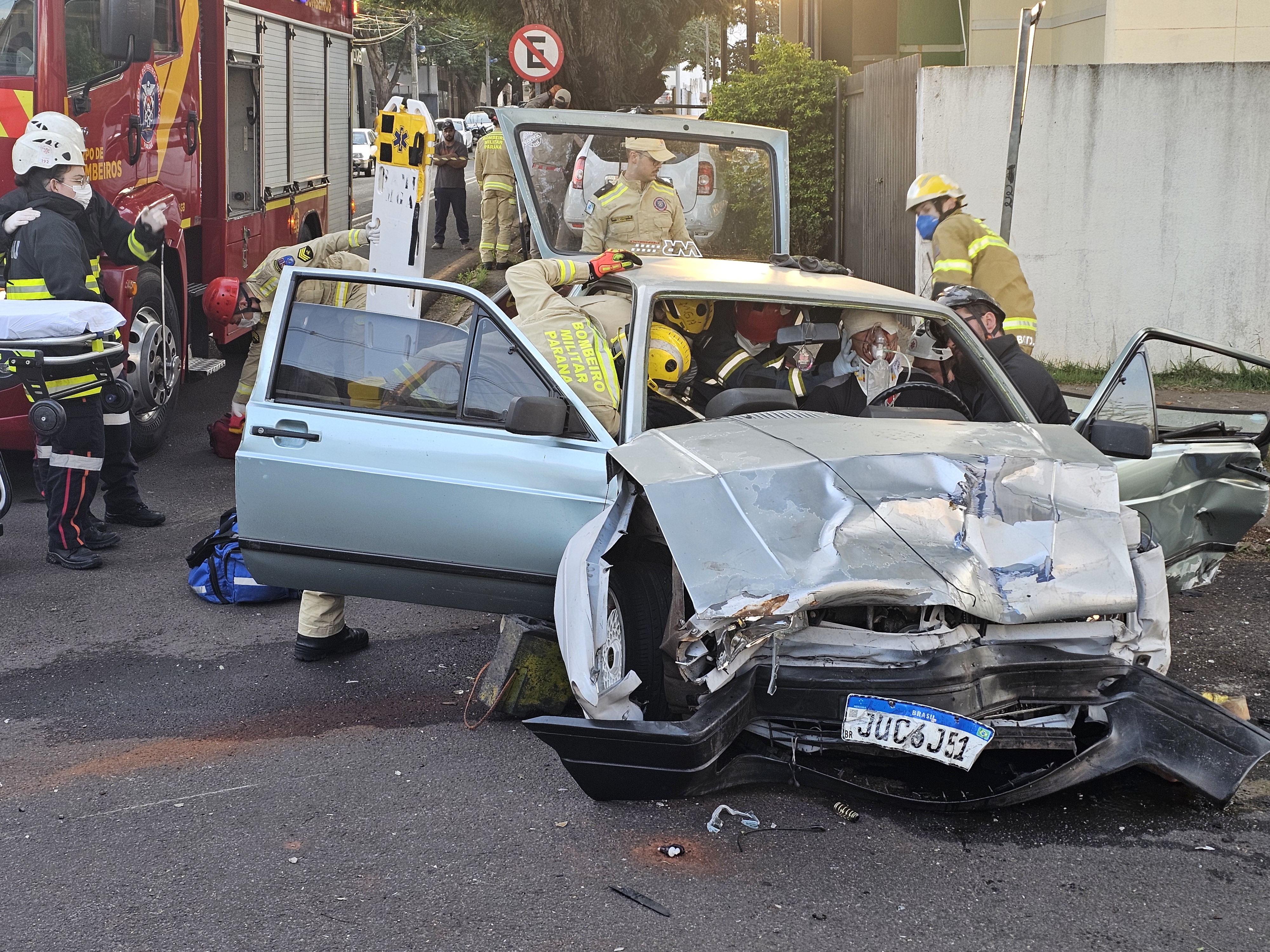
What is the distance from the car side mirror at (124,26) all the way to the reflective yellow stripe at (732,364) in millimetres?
4039

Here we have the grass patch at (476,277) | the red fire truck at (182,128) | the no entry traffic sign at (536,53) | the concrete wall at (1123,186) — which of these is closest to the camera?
the red fire truck at (182,128)

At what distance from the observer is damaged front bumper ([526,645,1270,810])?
3.32 m

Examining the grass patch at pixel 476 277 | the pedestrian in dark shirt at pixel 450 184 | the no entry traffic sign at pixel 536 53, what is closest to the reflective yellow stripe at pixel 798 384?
the grass patch at pixel 476 277

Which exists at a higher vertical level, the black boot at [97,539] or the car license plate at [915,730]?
the car license plate at [915,730]

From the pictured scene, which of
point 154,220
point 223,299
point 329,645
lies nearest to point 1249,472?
point 329,645

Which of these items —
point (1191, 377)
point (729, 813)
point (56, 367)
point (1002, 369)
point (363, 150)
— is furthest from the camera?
point (363, 150)

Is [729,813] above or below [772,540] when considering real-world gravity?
below

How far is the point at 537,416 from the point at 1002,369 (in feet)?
5.88

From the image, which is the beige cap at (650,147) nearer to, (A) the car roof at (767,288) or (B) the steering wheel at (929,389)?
(A) the car roof at (767,288)

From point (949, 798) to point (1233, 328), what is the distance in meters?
7.82

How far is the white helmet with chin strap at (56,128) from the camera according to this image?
653 cm

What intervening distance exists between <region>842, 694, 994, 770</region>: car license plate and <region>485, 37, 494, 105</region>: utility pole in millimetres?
52538

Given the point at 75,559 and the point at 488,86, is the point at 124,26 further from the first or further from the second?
the point at 488,86

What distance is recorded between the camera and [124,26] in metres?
6.92
